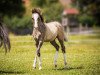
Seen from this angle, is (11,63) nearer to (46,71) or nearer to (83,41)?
(46,71)

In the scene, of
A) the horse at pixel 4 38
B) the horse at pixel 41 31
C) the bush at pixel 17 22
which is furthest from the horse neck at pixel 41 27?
the bush at pixel 17 22

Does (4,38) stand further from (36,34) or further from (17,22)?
(17,22)

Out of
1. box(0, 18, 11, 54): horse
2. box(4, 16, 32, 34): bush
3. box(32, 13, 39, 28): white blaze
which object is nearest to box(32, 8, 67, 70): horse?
box(32, 13, 39, 28): white blaze

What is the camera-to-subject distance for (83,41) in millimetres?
9203

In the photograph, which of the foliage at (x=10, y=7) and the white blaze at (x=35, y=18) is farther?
the foliage at (x=10, y=7)

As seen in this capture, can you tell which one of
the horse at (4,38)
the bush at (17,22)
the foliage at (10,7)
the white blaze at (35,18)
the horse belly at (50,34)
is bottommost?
the bush at (17,22)

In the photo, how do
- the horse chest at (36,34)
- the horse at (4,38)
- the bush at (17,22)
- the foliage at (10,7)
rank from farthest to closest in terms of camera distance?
the foliage at (10,7) < the bush at (17,22) < the horse chest at (36,34) < the horse at (4,38)

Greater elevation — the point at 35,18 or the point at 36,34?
the point at 35,18

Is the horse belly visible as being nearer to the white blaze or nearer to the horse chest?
the horse chest

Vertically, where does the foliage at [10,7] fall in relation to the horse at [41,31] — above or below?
below

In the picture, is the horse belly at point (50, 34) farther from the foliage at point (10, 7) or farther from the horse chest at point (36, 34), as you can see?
the foliage at point (10, 7)

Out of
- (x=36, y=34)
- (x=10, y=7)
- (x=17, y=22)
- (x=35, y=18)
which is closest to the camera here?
(x=35, y=18)

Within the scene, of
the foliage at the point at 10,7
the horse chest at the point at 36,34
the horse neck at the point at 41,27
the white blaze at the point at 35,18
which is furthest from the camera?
the foliage at the point at 10,7

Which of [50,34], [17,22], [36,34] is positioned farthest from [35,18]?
[17,22]
